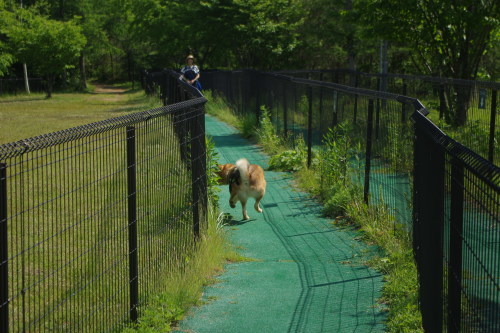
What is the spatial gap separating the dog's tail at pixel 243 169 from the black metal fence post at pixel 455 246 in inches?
207

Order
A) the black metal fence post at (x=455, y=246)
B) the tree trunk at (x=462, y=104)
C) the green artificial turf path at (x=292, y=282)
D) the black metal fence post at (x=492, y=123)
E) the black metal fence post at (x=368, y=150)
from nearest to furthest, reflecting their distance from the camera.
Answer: the black metal fence post at (x=455, y=246)
the green artificial turf path at (x=292, y=282)
the black metal fence post at (x=368, y=150)
the black metal fence post at (x=492, y=123)
the tree trunk at (x=462, y=104)

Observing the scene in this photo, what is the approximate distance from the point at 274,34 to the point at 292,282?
100 ft

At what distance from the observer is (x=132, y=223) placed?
212 inches

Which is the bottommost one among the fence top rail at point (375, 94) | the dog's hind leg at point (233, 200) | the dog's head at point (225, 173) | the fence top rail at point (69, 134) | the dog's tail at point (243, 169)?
the dog's hind leg at point (233, 200)

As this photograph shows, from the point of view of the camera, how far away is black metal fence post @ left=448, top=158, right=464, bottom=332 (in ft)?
11.8

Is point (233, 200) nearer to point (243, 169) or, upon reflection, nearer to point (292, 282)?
point (243, 169)

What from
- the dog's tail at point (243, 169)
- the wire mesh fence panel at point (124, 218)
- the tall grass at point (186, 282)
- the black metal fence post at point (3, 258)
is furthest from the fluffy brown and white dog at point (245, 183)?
the black metal fence post at point (3, 258)

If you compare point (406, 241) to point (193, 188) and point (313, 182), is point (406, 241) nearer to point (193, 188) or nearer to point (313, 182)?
point (193, 188)

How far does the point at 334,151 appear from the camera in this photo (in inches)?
→ 412

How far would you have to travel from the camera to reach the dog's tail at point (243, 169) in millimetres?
8984

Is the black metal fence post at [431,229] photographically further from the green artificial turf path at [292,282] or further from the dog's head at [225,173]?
the dog's head at [225,173]

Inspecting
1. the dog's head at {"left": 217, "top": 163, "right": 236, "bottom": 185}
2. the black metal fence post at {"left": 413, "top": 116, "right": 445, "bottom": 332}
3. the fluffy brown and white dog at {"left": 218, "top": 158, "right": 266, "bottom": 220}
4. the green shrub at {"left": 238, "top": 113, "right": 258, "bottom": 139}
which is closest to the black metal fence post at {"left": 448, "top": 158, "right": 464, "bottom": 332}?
the black metal fence post at {"left": 413, "top": 116, "right": 445, "bottom": 332}

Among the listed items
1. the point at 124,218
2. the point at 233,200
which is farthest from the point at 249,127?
the point at 124,218

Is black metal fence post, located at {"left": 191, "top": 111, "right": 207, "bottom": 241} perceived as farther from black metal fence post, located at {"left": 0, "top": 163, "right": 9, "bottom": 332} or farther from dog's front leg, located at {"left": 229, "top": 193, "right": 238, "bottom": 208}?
black metal fence post, located at {"left": 0, "top": 163, "right": 9, "bottom": 332}
